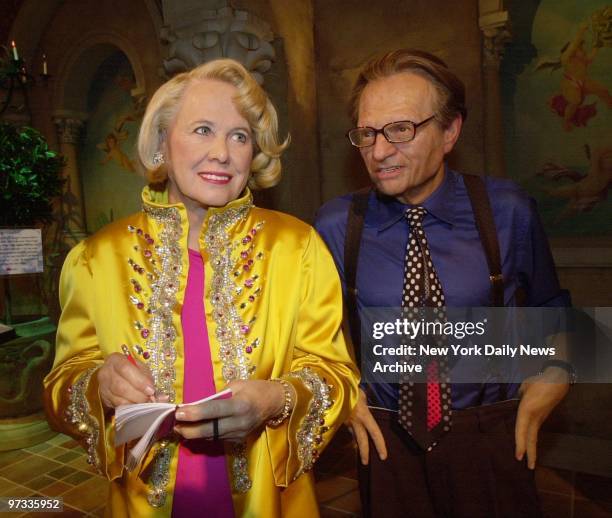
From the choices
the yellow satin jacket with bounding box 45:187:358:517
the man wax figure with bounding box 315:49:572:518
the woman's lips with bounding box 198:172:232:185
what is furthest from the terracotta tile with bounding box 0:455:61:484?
the woman's lips with bounding box 198:172:232:185

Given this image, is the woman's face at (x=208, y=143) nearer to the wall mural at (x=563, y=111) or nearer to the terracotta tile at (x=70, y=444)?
the wall mural at (x=563, y=111)

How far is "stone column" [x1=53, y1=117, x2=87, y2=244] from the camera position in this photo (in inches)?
120

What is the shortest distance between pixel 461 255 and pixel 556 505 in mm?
1779

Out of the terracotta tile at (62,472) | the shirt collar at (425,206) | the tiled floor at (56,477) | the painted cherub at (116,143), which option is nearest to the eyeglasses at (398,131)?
the shirt collar at (425,206)

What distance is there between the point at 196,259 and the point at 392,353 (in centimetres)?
63

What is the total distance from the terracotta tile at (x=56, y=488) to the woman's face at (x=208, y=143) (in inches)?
92.0

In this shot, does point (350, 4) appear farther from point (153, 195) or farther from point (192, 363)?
point (192, 363)

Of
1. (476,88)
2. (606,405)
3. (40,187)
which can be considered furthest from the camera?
(40,187)

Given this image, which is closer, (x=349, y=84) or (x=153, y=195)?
(x=153, y=195)

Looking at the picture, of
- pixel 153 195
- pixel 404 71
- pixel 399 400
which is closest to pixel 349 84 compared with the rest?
pixel 404 71

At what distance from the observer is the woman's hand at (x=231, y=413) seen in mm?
896

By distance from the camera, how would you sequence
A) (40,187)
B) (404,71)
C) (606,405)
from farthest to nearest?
1. (40,187)
2. (606,405)
3. (404,71)

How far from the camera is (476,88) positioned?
72.8 inches

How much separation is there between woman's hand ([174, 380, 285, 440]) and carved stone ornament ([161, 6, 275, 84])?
1.18 metres
